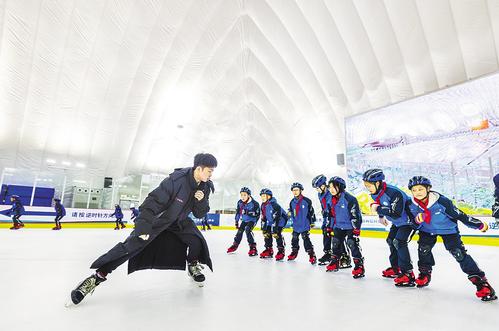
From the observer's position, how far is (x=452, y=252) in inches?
125

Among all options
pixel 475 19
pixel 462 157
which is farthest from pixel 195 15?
pixel 462 157

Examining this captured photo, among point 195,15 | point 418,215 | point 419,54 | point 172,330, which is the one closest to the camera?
point 172,330

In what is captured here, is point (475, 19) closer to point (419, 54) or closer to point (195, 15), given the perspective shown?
point (419, 54)

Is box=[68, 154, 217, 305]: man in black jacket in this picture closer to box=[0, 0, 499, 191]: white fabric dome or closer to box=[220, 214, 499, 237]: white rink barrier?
box=[220, 214, 499, 237]: white rink barrier

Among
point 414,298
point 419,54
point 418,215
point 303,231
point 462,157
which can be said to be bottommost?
point 414,298

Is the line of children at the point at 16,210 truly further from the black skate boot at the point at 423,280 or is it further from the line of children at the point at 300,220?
the black skate boot at the point at 423,280

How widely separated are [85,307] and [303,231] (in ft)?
14.2

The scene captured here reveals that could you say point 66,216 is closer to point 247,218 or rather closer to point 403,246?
point 247,218

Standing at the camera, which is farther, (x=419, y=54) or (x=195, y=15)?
(x=195, y=15)

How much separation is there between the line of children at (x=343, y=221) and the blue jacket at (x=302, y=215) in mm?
1084

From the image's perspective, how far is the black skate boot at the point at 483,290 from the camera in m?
2.80

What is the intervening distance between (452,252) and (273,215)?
374cm


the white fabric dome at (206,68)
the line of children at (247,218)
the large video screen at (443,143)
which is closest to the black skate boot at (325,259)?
the line of children at (247,218)

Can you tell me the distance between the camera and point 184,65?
17453mm
